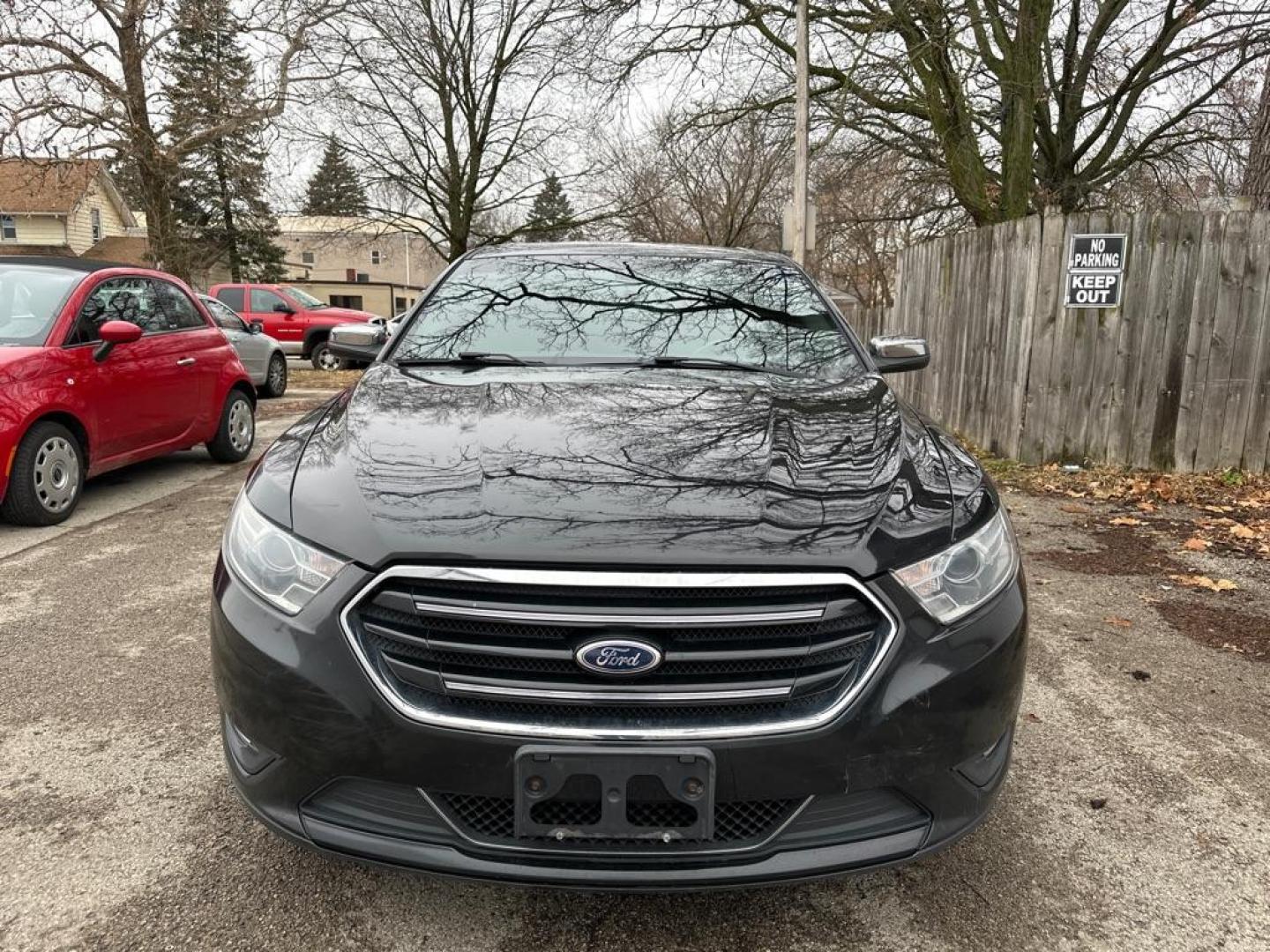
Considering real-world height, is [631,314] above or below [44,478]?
above

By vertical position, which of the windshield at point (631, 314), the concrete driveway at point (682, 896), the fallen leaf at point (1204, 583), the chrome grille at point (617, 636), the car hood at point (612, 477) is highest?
the windshield at point (631, 314)

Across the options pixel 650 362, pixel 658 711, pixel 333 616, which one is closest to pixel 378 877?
pixel 333 616

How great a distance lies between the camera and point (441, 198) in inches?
877

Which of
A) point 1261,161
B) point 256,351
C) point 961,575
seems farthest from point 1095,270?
point 256,351

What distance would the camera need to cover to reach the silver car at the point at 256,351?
11961 mm

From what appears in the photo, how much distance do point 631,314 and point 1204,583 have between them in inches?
133

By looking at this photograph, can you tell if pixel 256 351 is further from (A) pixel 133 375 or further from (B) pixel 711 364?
(B) pixel 711 364

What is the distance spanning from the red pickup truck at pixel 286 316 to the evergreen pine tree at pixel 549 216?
6061 mm

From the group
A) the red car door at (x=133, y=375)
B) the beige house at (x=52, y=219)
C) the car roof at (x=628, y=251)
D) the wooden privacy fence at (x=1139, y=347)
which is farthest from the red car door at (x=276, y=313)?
the beige house at (x=52, y=219)

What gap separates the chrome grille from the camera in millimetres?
1608

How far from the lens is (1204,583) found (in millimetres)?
4352

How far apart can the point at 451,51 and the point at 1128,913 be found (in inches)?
911

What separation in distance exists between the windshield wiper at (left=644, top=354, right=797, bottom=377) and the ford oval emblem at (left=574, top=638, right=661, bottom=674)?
52.9 inches

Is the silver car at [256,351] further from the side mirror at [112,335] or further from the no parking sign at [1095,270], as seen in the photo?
the no parking sign at [1095,270]
